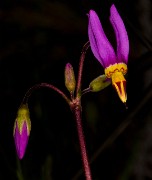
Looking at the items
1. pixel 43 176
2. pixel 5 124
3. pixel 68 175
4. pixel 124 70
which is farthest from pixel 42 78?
pixel 124 70

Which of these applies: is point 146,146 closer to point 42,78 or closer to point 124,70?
point 42,78

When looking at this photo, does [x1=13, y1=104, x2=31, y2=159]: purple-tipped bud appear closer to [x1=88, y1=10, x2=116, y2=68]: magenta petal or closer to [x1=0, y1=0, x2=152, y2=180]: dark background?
[x1=88, y1=10, x2=116, y2=68]: magenta petal

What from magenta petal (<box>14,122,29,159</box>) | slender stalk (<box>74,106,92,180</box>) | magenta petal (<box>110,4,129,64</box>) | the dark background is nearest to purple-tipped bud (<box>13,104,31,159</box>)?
magenta petal (<box>14,122,29,159</box>)

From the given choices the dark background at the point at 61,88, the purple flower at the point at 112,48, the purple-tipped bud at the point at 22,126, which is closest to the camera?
the purple flower at the point at 112,48

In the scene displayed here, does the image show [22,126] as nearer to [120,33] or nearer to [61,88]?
[120,33]

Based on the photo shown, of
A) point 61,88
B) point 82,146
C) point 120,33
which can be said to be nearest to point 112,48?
point 120,33

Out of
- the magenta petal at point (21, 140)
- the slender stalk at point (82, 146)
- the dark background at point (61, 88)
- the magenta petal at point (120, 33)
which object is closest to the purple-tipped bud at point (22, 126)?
the magenta petal at point (21, 140)

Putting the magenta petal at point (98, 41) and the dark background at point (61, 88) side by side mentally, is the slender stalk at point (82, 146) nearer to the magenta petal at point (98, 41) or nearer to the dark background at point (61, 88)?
the magenta petal at point (98, 41)
